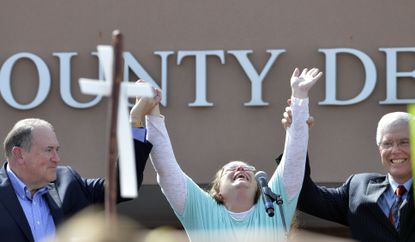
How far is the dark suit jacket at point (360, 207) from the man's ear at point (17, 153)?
4.26 ft

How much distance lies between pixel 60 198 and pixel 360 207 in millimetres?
1345

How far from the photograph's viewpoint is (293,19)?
25.0ft

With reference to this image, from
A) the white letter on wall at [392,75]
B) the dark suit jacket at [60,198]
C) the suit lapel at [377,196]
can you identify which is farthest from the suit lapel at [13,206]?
the white letter on wall at [392,75]

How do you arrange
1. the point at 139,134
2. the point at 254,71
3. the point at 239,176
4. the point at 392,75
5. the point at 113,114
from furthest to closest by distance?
the point at 254,71
the point at 392,75
the point at 239,176
the point at 139,134
the point at 113,114

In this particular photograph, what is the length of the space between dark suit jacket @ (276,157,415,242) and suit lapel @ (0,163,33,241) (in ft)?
4.21

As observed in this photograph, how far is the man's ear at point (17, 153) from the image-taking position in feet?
15.1

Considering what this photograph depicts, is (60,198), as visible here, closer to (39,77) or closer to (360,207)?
(360,207)

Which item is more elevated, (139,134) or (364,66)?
(364,66)

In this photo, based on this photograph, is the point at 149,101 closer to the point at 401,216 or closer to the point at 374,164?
the point at 401,216

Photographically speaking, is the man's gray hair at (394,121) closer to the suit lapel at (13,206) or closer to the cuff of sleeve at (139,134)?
the cuff of sleeve at (139,134)

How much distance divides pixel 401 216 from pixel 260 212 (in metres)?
0.62

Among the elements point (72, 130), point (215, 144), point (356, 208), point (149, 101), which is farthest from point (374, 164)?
point (149, 101)

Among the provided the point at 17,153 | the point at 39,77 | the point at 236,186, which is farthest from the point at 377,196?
the point at 39,77

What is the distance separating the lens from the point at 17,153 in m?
4.62
